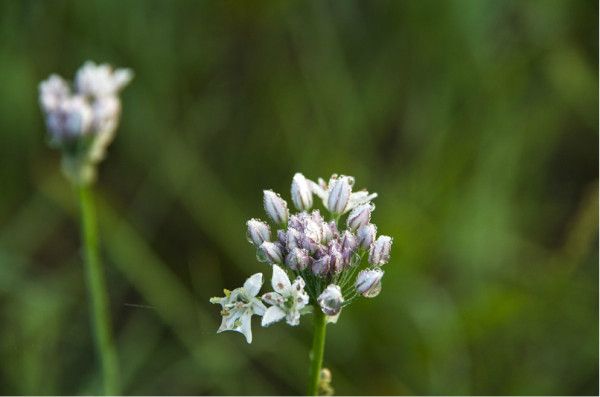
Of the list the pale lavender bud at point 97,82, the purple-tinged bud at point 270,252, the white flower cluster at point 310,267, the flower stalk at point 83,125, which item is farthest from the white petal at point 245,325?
the pale lavender bud at point 97,82

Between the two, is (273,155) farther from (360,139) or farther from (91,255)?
(91,255)

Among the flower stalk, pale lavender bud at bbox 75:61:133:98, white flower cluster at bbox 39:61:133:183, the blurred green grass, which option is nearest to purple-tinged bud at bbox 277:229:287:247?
the flower stalk

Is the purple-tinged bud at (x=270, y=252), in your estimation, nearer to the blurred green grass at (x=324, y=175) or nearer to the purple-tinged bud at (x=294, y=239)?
the purple-tinged bud at (x=294, y=239)

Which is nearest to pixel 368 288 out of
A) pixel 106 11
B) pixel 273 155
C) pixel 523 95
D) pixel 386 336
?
pixel 386 336

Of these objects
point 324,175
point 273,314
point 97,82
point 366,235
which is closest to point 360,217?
point 366,235

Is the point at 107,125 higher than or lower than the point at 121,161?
lower
